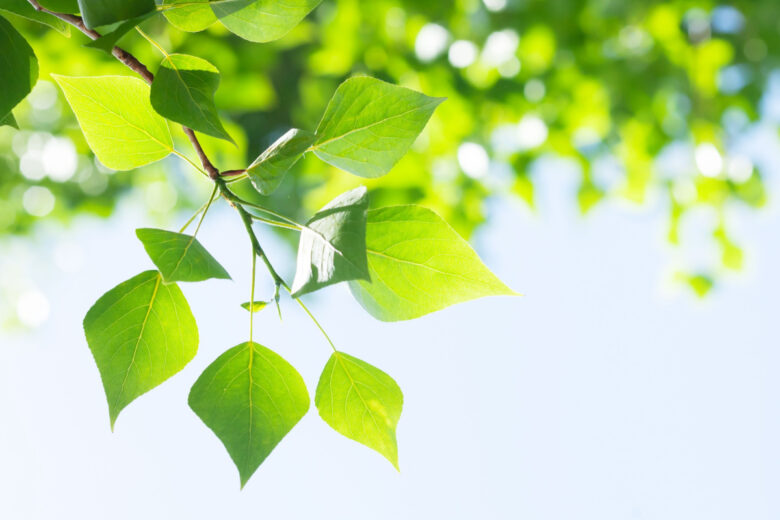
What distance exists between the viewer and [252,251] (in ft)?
0.59

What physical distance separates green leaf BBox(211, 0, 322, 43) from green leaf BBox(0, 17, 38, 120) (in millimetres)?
47

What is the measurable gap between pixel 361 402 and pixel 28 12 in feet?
0.44

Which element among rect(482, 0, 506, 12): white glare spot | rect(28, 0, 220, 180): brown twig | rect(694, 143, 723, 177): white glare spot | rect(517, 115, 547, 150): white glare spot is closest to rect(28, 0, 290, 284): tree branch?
rect(28, 0, 220, 180): brown twig

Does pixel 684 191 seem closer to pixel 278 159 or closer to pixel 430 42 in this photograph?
pixel 430 42

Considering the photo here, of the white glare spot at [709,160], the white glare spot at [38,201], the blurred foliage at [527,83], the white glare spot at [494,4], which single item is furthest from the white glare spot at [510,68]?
the white glare spot at [38,201]

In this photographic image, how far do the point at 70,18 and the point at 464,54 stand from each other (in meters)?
0.96

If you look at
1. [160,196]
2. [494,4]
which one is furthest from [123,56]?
[160,196]

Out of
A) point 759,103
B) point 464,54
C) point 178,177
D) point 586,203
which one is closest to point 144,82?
point 464,54

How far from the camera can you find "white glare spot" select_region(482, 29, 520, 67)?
1.04m

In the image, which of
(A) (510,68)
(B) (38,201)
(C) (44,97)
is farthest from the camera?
(B) (38,201)

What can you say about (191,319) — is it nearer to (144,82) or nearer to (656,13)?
(144,82)

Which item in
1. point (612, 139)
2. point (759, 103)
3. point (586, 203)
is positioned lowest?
point (586, 203)

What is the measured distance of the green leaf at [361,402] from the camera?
0.64ft

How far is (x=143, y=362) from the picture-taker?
175 mm
